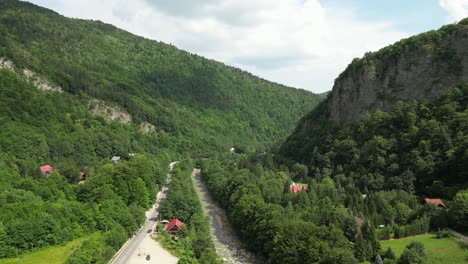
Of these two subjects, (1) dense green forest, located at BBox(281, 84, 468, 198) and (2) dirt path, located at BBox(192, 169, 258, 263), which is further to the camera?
(1) dense green forest, located at BBox(281, 84, 468, 198)

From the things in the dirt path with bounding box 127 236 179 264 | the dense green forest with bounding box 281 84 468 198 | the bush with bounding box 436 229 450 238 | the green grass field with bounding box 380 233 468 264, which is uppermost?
the dense green forest with bounding box 281 84 468 198

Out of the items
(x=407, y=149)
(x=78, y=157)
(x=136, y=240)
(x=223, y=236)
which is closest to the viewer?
(x=136, y=240)

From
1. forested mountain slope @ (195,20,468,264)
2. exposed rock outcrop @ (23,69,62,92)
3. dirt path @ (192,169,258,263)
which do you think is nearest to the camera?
forested mountain slope @ (195,20,468,264)

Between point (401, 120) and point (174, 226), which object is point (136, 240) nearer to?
point (174, 226)

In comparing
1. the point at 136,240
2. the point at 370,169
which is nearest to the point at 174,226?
the point at 136,240

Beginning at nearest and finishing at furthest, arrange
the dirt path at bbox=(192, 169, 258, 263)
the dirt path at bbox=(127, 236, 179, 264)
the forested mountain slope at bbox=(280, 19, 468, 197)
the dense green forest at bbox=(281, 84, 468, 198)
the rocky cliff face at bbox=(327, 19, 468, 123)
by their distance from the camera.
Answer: the dirt path at bbox=(127, 236, 179, 264) < the dirt path at bbox=(192, 169, 258, 263) < the dense green forest at bbox=(281, 84, 468, 198) < the forested mountain slope at bbox=(280, 19, 468, 197) < the rocky cliff face at bbox=(327, 19, 468, 123)

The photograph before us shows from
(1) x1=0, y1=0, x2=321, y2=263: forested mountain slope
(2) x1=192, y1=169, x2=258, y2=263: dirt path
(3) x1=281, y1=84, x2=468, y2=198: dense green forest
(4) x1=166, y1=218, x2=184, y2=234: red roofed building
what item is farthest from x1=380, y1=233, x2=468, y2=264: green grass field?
(4) x1=166, y1=218, x2=184, y2=234: red roofed building

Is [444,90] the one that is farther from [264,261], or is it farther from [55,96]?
[55,96]

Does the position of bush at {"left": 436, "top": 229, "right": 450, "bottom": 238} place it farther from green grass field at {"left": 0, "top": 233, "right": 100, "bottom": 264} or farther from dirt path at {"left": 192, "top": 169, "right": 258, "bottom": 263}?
green grass field at {"left": 0, "top": 233, "right": 100, "bottom": 264}
